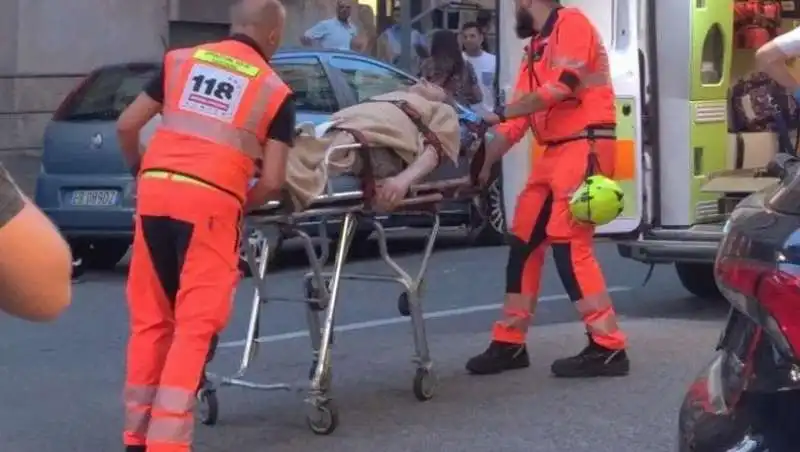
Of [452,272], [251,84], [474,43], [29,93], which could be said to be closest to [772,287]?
[251,84]

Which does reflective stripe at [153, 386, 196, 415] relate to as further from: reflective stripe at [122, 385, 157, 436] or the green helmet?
the green helmet

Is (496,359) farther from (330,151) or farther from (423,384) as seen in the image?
(330,151)

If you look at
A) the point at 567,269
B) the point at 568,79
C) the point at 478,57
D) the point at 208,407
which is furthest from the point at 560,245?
the point at 478,57

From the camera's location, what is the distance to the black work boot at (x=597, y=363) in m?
7.65

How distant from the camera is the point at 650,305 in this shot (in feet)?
33.5

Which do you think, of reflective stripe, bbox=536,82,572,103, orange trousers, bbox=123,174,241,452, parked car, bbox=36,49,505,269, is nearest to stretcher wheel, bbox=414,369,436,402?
reflective stripe, bbox=536,82,572,103

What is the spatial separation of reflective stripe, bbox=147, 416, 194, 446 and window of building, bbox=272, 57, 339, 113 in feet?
20.9

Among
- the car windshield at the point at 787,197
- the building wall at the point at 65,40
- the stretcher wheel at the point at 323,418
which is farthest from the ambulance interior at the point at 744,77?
the building wall at the point at 65,40

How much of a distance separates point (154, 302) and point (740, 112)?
19.1 ft

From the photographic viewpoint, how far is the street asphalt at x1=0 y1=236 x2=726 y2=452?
21.9 feet

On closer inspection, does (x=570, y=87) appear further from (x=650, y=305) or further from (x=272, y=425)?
(x=650, y=305)

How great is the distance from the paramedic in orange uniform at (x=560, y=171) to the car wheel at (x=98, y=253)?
488 cm

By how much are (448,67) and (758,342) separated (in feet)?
31.9

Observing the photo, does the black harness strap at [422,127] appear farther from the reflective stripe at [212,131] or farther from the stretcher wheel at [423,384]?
the reflective stripe at [212,131]
